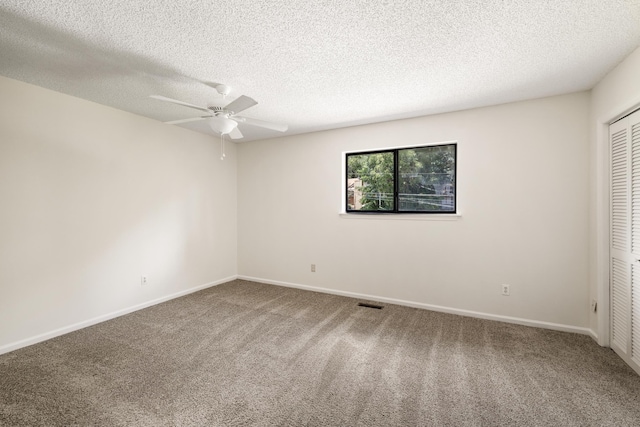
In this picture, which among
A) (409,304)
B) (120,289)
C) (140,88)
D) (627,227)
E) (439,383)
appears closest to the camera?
(439,383)

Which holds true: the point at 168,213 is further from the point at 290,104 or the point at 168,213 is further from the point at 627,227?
the point at 627,227

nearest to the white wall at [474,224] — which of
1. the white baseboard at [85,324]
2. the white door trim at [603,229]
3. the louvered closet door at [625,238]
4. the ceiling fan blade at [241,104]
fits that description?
the white door trim at [603,229]

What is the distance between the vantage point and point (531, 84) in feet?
8.82

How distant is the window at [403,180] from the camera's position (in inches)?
143

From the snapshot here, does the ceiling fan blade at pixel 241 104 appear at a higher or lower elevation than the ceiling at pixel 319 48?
lower

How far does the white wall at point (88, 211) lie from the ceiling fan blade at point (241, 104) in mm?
1891

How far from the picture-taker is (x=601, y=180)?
2621 millimetres

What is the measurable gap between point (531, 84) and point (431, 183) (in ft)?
4.63

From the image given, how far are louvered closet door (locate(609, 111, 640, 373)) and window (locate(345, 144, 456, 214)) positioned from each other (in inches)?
54.9

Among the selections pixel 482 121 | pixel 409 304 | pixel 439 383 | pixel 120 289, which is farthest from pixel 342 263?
pixel 120 289

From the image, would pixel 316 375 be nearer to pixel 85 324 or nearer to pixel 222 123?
pixel 222 123

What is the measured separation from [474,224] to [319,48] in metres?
2.58

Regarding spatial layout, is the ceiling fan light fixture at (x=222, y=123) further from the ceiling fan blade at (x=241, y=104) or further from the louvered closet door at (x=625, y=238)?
the louvered closet door at (x=625, y=238)

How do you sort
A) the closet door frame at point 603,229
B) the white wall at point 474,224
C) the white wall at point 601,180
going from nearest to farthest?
1. the white wall at point 601,180
2. the closet door frame at point 603,229
3. the white wall at point 474,224
